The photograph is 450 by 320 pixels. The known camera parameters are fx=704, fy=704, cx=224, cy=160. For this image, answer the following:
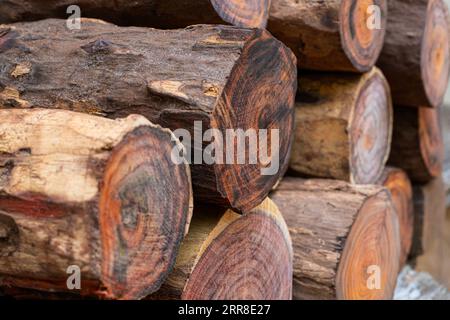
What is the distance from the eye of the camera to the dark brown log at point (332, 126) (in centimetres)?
266

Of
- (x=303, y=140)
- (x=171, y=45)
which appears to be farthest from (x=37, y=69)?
(x=303, y=140)

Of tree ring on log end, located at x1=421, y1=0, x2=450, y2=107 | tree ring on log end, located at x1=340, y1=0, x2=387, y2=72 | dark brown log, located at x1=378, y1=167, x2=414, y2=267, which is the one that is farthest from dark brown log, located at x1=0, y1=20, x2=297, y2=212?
dark brown log, located at x1=378, y1=167, x2=414, y2=267

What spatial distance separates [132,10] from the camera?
217 centimetres

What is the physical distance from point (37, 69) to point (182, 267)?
655mm

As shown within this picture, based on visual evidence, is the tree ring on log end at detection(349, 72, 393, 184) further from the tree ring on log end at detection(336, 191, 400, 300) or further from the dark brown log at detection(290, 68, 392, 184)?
the tree ring on log end at detection(336, 191, 400, 300)

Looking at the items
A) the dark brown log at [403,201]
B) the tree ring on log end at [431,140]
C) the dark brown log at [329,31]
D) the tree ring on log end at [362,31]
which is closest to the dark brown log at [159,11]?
the dark brown log at [329,31]

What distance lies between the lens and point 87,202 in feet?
4.49

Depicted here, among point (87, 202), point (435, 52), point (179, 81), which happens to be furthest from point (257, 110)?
point (435, 52)

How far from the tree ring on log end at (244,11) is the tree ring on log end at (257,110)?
0.74 ft

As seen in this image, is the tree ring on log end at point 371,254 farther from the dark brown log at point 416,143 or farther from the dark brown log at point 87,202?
the dark brown log at point 87,202

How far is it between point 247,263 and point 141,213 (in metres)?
0.59

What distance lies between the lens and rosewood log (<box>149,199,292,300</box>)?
179cm
